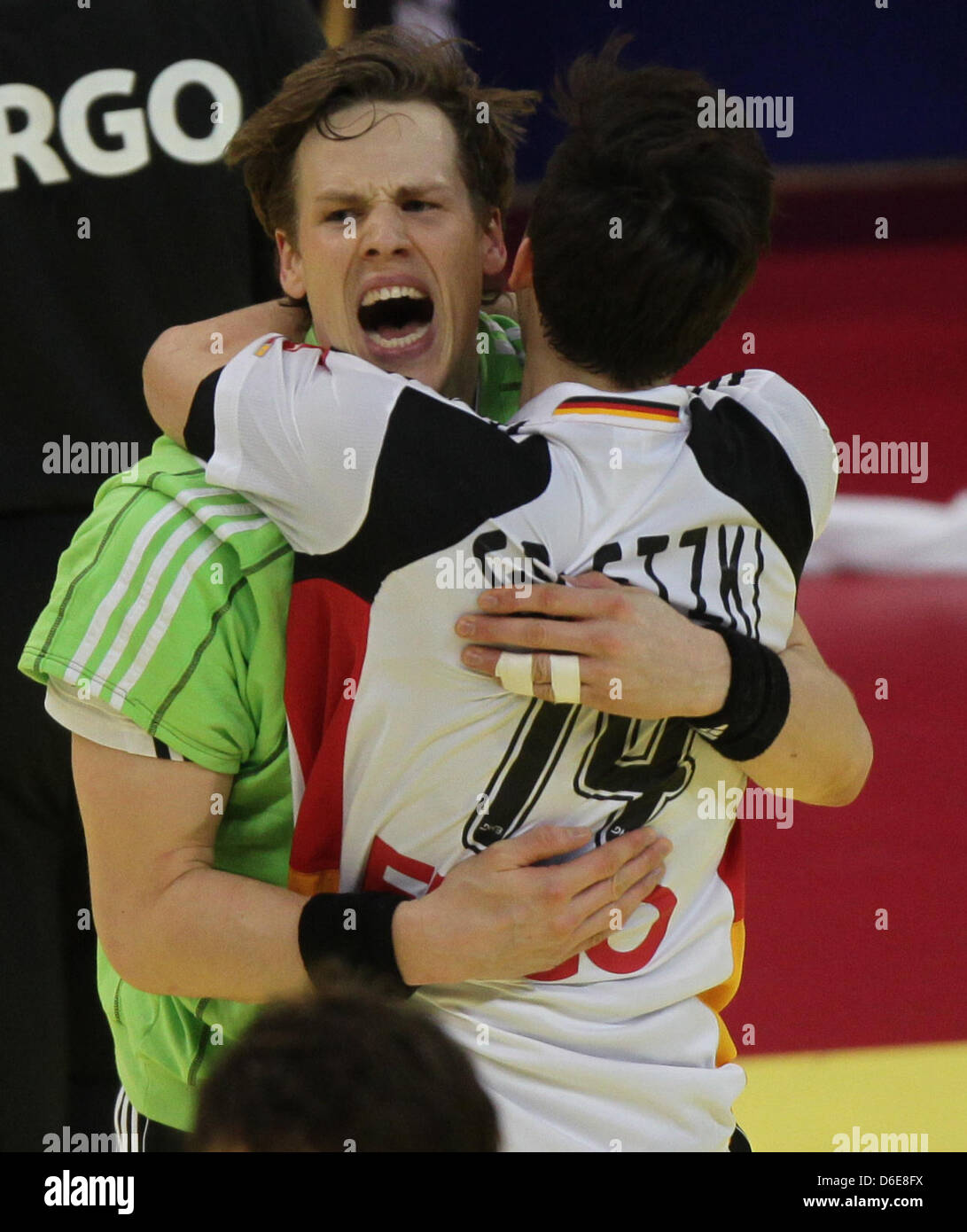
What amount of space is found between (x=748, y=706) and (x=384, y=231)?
0.60 meters

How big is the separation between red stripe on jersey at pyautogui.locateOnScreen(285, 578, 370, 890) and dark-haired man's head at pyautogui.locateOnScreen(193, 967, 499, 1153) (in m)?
0.44

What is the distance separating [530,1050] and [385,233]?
2.63ft

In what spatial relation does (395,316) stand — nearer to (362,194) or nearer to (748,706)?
(362,194)

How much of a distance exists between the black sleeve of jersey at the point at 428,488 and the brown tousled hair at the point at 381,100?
45 centimetres

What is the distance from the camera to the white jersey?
131 cm

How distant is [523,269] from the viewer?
1.47 m

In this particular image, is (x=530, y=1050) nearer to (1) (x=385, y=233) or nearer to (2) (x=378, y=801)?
(2) (x=378, y=801)

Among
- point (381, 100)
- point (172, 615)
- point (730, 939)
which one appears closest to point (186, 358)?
point (172, 615)

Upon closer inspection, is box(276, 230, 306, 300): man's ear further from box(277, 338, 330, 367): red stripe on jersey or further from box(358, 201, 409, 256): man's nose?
box(277, 338, 330, 367): red stripe on jersey

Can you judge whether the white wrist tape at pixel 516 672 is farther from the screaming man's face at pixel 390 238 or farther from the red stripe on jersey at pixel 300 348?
the screaming man's face at pixel 390 238

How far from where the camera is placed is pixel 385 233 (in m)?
1.59

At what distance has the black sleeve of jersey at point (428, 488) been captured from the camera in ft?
4.23

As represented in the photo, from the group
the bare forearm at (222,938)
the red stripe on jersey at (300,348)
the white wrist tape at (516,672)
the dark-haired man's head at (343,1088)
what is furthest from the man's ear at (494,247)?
the dark-haired man's head at (343,1088)

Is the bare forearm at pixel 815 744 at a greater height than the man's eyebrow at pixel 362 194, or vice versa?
the man's eyebrow at pixel 362 194
